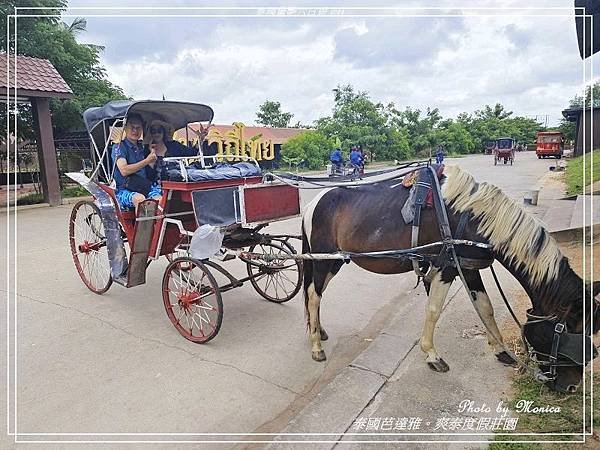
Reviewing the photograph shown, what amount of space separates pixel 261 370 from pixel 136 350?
1057mm

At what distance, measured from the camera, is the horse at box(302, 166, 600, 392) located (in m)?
2.44

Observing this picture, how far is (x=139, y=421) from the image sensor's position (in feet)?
8.28

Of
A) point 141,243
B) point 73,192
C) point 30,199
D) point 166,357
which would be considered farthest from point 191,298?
point 73,192

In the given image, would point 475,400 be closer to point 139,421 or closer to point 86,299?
point 139,421

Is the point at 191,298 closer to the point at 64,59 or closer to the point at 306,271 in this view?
the point at 306,271

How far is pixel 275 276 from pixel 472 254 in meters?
2.47

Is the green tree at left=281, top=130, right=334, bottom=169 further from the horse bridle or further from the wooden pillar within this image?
the horse bridle

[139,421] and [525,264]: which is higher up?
[525,264]

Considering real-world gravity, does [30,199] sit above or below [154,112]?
below

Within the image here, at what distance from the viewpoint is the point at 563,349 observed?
2365 mm

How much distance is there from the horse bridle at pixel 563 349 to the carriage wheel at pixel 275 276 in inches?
78.5

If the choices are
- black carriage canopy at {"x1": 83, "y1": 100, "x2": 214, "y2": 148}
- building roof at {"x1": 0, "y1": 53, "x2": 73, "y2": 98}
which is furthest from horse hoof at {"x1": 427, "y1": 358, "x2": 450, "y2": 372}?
building roof at {"x1": 0, "y1": 53, "x2": 73, "y2": 98}

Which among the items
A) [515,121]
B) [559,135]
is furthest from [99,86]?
[515,121]

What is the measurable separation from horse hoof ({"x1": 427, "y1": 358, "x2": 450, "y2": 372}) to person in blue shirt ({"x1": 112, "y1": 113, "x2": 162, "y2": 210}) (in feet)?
9.07
